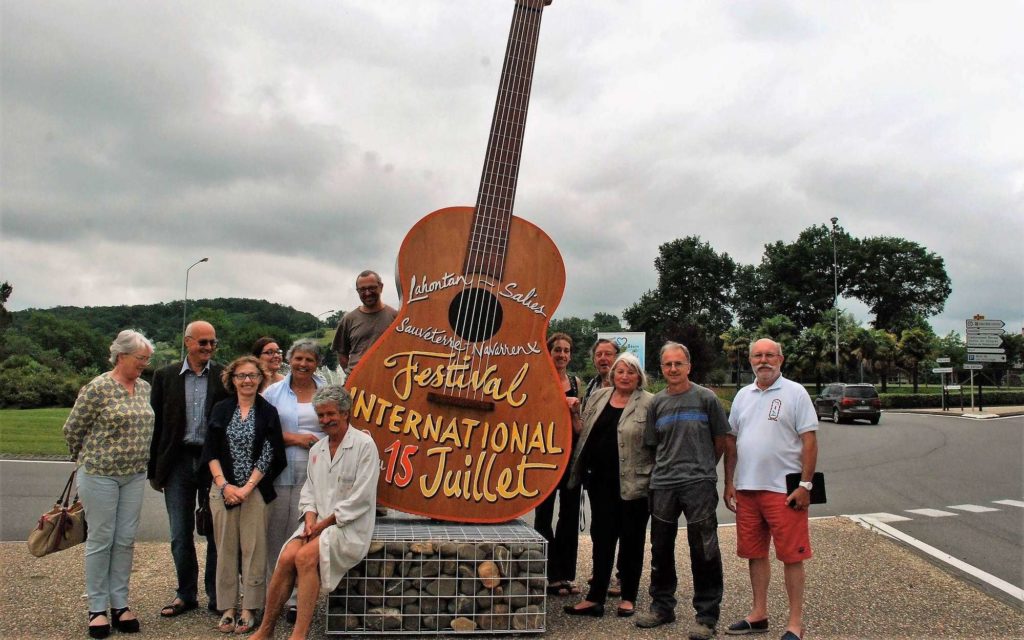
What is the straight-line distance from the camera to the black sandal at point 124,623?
A: 421 centimetres

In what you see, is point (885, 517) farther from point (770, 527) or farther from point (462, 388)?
point (462, 388)

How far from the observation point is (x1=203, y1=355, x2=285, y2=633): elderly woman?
432 centimetres

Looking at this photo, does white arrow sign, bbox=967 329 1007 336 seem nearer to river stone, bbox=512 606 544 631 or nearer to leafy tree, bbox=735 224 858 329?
river stone, bbox=512 606 544 631

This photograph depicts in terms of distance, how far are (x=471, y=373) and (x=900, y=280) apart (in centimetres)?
7553

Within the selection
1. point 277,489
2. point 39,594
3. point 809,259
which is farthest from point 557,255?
point 809,259

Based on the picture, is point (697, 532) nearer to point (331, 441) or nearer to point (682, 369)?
point (682, 369)

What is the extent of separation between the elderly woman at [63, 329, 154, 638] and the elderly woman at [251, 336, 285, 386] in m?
0.99

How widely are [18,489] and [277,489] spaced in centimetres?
733

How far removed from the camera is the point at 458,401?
15.2 ft

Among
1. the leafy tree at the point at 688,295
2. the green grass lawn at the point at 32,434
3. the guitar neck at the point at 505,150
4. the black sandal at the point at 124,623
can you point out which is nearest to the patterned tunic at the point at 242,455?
the black sandal at the point at 124,623

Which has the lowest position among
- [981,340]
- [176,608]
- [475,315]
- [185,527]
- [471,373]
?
[176,608]

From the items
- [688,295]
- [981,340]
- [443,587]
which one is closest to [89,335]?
[688,295]

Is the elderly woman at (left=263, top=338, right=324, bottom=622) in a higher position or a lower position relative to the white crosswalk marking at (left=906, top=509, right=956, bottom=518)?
higher

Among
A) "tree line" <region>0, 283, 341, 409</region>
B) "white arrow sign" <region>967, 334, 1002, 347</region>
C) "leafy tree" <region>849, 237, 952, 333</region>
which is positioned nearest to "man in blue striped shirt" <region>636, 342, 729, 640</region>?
"white arrow sign" <region>967, 334, 1002, 347</region>
